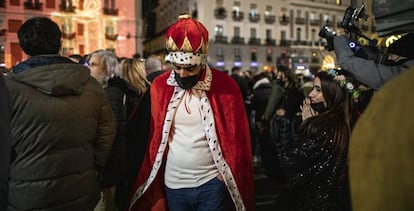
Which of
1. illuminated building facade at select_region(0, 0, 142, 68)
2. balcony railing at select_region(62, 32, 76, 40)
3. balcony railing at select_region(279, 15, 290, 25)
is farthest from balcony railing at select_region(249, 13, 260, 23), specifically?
balcony railing at select_region(62, 32, 76, 40)

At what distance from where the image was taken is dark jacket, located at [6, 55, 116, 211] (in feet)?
7.35

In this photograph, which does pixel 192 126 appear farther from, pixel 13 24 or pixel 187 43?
pixel 13 24

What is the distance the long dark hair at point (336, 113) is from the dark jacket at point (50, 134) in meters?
1.39

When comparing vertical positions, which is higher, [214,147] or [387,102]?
[387,102]

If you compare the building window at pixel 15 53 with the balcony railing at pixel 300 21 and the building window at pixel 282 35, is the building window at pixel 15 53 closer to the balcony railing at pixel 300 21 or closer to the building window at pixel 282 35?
the balcony railing at pixel 300 21

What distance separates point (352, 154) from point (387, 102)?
15 centimetres

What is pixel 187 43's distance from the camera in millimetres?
2920

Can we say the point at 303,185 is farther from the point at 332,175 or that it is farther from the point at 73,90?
the point at 73,90

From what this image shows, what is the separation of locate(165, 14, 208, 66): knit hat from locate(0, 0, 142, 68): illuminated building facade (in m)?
26.8

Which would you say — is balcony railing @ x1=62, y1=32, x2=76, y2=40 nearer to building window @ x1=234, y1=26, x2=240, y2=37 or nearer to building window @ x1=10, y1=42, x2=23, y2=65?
building window @ x1=10, y1=42, x2=23, y2=65

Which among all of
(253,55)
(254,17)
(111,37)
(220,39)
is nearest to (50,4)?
(111,37)

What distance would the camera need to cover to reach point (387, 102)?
2.91 feet

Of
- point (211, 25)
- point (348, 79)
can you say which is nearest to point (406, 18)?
point (348, 79)

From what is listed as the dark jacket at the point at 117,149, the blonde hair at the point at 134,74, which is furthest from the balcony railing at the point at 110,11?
the dark jacket at the point at 117,149
